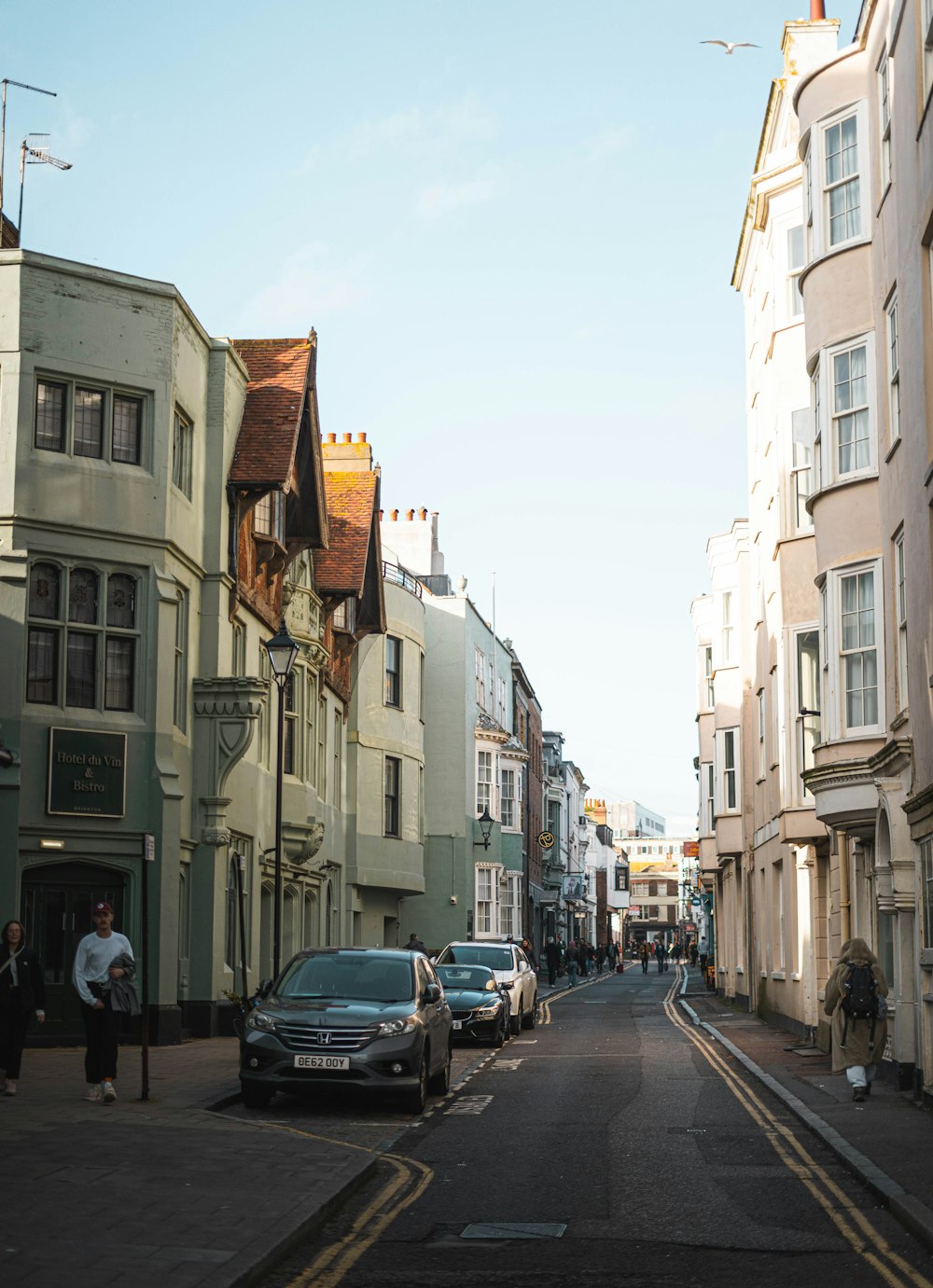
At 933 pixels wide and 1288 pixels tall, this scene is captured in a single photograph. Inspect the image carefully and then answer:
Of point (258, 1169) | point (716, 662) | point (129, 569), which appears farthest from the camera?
point (716, 662)

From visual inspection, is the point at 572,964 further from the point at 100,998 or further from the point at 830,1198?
the point at 830,1198

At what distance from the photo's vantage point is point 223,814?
26969mm

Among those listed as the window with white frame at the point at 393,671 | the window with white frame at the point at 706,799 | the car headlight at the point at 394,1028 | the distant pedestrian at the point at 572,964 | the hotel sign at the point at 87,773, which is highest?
the window with white frame at the point at 393,671

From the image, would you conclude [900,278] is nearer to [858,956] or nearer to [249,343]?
[858,956]

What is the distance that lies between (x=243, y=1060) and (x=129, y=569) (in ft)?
35.3

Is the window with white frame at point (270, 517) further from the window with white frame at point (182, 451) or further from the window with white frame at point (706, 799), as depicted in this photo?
the window with white frame at point (706, 799)

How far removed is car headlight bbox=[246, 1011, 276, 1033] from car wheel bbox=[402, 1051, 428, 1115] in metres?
1.47

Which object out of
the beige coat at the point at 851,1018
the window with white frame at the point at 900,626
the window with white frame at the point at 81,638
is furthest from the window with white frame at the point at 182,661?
the window with white frame at the point at 900,626

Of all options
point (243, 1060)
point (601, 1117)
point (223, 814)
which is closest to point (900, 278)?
point (601, 1117)

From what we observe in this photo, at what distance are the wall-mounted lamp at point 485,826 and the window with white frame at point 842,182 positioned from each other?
3327cm

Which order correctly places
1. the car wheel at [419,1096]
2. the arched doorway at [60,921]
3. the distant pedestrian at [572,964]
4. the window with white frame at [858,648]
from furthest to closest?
the distant pedestrian at [572,964], the arched doorway at [60,921], the window with white frame at [858,648], the car wheel at [419,1096]

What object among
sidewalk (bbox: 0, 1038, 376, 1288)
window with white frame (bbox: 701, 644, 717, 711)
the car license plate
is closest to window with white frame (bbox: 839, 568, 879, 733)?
the car license plate

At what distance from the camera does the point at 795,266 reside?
30.4 m

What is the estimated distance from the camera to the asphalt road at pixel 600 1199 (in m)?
9.05
